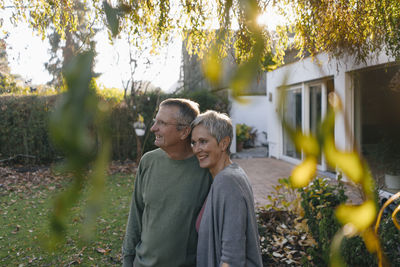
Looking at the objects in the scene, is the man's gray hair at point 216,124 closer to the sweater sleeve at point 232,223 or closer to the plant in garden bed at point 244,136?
the sweater sleeve at point 232,223

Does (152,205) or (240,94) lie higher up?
(240,94)

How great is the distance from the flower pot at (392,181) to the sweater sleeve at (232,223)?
538cm

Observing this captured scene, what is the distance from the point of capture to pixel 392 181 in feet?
19.4

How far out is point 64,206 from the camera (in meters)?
0.28

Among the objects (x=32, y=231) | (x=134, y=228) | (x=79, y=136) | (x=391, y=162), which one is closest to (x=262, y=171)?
(x=391, y=162)

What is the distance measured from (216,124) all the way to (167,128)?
0.89ft

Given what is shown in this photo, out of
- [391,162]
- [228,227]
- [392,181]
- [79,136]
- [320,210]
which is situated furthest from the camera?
[391,162]

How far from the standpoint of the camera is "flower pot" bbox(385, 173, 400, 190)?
19.3ft

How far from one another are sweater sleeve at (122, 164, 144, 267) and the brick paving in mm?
3614

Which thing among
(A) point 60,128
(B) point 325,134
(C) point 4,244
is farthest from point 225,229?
(C) point 4,244

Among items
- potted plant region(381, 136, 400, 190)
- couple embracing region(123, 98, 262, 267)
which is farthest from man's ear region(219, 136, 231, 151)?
potted plant region(381, 136, 400, 190)

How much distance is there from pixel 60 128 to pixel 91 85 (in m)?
0.04

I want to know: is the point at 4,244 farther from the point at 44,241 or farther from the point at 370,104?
the point at 370,104

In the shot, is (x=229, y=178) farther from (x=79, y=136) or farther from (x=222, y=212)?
(x=79, y=136)
